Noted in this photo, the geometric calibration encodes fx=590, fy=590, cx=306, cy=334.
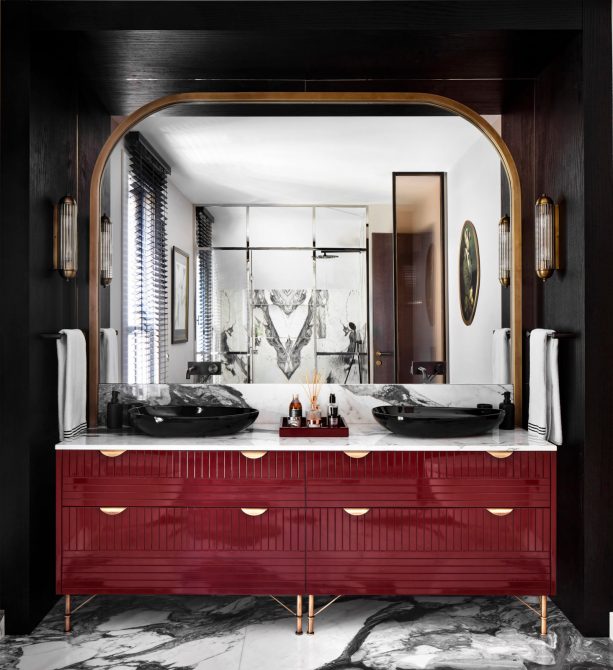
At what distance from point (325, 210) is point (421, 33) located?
844 mm

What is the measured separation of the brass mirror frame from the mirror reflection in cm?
4

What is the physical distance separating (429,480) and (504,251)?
3.92 feet

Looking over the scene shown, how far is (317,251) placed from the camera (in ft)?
9.19

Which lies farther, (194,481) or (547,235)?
(547,235)

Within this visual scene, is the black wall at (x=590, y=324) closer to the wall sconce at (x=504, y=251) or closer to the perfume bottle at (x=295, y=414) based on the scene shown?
the wall sconce at (x=504, y=251)

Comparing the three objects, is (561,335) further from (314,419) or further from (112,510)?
(112,510)

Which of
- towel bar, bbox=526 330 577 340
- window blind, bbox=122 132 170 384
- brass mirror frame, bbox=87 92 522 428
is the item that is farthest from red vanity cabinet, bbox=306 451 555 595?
A: window blind, bbox=122 132 170 384

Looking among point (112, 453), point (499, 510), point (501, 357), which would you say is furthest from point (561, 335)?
point (112, 453)

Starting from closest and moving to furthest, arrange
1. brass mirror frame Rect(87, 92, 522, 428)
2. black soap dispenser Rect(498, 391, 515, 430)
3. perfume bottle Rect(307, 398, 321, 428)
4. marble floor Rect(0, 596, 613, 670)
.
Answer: marble floor Rect(0, 596, 613, 670) < perfume bottle Rect(307, 398, 321, 428) < black soap dispenser Rect(498, 391, 515, 430) < brass mirror frame Rect(87, 92, 522, 428)

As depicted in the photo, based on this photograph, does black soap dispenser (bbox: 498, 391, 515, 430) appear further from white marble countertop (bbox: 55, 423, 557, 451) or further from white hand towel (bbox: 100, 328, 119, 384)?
white hand towel (bbox: 100, 328, 119, 384)

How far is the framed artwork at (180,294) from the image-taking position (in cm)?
280

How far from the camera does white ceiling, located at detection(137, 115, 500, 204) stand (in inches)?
111

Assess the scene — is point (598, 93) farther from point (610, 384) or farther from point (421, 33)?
point (610, 384)

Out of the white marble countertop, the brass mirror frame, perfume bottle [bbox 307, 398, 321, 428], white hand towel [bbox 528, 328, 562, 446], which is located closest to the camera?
the white marble countertop
